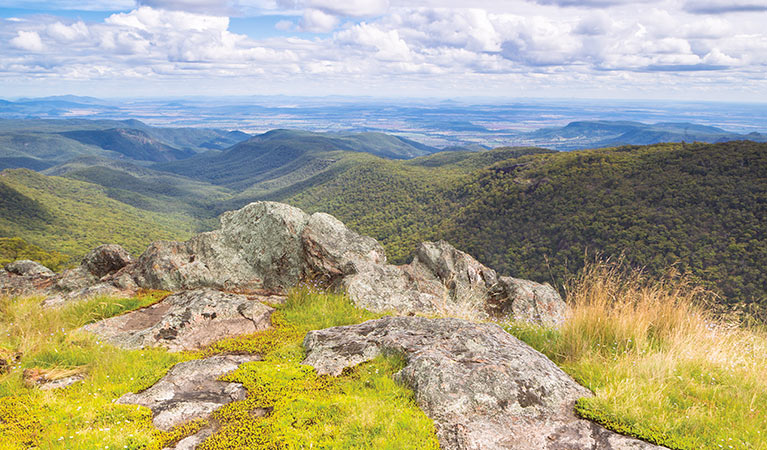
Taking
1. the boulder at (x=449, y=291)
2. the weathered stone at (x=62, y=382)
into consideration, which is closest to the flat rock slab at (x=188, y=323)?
the weathered stone at (x=62, y=382)

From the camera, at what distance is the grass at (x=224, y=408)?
421 centimetres

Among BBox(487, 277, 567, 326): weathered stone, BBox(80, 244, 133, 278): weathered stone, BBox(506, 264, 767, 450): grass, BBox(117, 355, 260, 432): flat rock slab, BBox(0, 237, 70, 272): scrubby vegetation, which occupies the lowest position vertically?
BBox(0, 237, 70, 272): scrubby vegetation

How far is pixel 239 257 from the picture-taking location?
12.7 m

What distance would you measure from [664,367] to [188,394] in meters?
6.43

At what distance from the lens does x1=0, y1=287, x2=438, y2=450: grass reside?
4211mm

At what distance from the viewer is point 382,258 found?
14.0m

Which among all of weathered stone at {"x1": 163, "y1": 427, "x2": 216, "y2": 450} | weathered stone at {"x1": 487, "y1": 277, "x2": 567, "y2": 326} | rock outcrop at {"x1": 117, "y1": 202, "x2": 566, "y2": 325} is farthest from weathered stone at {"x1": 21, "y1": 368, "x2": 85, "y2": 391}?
weathered stone at {"x1": 487, "y1": 277, "x2": 567, "y2": 326}

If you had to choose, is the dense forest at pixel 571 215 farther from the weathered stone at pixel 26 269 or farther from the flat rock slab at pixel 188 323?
the weathered stone at pixel 26 269

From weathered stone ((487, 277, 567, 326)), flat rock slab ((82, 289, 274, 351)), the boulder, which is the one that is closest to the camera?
flat rock slab ((82, 289, 274, 351))

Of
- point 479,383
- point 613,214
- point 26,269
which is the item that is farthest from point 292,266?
point 613,214

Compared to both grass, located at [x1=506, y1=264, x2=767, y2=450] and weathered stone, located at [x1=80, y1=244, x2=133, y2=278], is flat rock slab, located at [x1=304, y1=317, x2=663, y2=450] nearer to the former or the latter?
grass, located at [x1=506, y1=264, x2=767, y2=450]

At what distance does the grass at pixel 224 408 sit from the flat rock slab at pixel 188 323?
0.46 meters

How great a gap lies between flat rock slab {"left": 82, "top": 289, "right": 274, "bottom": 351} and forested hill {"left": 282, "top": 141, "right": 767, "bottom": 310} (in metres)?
27.8

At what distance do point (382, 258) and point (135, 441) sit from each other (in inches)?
399
